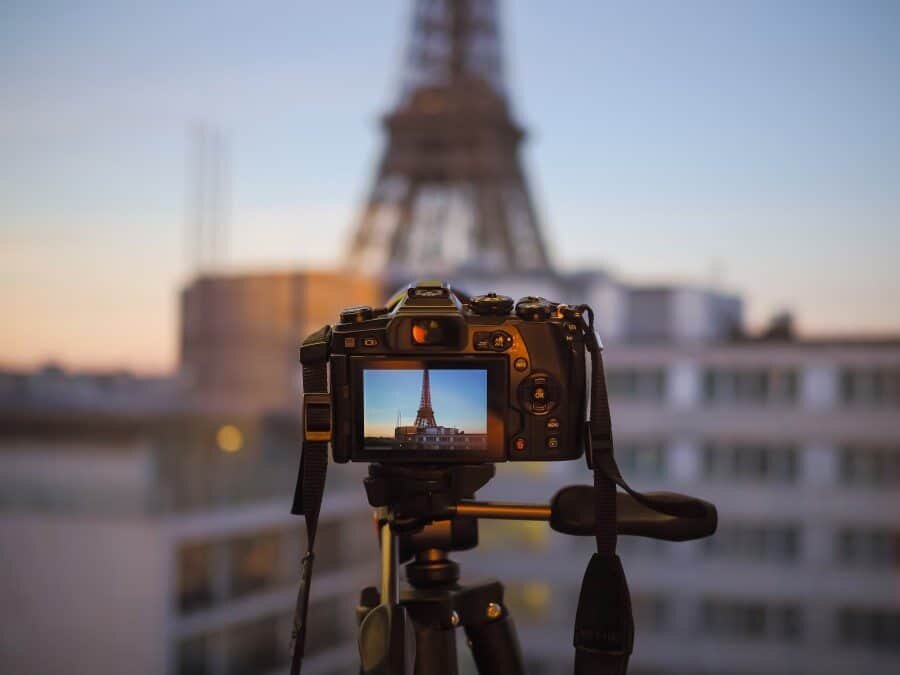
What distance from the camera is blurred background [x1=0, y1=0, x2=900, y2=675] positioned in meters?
A: 3.08

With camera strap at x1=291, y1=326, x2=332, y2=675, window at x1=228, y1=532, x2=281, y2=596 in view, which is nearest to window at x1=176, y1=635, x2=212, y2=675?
window at x1=228, y1=532, x2=281, y2=596

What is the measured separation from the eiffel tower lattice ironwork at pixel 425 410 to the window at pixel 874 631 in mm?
4621

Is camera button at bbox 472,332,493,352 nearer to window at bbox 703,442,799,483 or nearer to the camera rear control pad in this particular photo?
the camera rear control pad

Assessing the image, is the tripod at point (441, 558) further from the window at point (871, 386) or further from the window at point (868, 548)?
the window at point (868, 548)

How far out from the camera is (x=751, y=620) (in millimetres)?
5246

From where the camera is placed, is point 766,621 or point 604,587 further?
point 766,621

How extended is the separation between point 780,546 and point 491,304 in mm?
4917

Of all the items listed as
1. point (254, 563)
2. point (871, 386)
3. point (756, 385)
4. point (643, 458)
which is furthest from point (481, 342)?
point (643, 458)

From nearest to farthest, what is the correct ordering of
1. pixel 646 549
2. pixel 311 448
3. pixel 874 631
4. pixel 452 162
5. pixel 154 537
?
1. pixel 311 448
2. pixel 154 537
3. pixel 874 631
4. pixel 646 549
5. pixel 452 162

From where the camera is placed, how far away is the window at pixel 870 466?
474 centimetres

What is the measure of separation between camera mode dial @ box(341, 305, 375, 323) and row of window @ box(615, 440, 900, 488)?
4.35m

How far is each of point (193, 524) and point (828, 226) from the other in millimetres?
2725

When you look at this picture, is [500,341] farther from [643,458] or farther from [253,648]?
[643,458]

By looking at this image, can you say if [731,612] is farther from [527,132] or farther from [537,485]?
[527,132]
